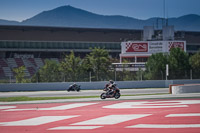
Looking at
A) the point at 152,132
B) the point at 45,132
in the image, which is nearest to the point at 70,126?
the point at 45,132

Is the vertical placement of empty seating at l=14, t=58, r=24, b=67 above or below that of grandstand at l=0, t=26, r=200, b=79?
below

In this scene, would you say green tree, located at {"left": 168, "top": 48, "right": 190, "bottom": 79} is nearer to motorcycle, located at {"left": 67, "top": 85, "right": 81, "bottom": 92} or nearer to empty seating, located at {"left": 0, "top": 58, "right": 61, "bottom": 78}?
motorcycle, located at {"left": 67, "top": 85, "right": 81, "bottom": 92}

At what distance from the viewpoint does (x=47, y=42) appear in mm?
78875

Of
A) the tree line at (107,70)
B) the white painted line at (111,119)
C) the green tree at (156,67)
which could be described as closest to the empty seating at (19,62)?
the tree line at (107,70)

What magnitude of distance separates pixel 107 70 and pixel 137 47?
2186 centimetres

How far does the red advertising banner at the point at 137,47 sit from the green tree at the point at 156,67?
63.2 ft

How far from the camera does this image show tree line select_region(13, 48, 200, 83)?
4156 cm

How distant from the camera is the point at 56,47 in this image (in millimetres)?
79438

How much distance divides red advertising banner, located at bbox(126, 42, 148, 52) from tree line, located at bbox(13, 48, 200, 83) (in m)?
14.1

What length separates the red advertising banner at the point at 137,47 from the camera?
70.1 metres

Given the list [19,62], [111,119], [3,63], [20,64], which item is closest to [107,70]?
[20,64]

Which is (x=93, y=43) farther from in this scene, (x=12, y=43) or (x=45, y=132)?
(x=45, y=132)

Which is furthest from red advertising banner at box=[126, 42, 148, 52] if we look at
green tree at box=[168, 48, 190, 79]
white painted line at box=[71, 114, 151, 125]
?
white painted line at box=[71, 114, 151, 125]

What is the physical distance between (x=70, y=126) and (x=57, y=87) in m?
28.0
